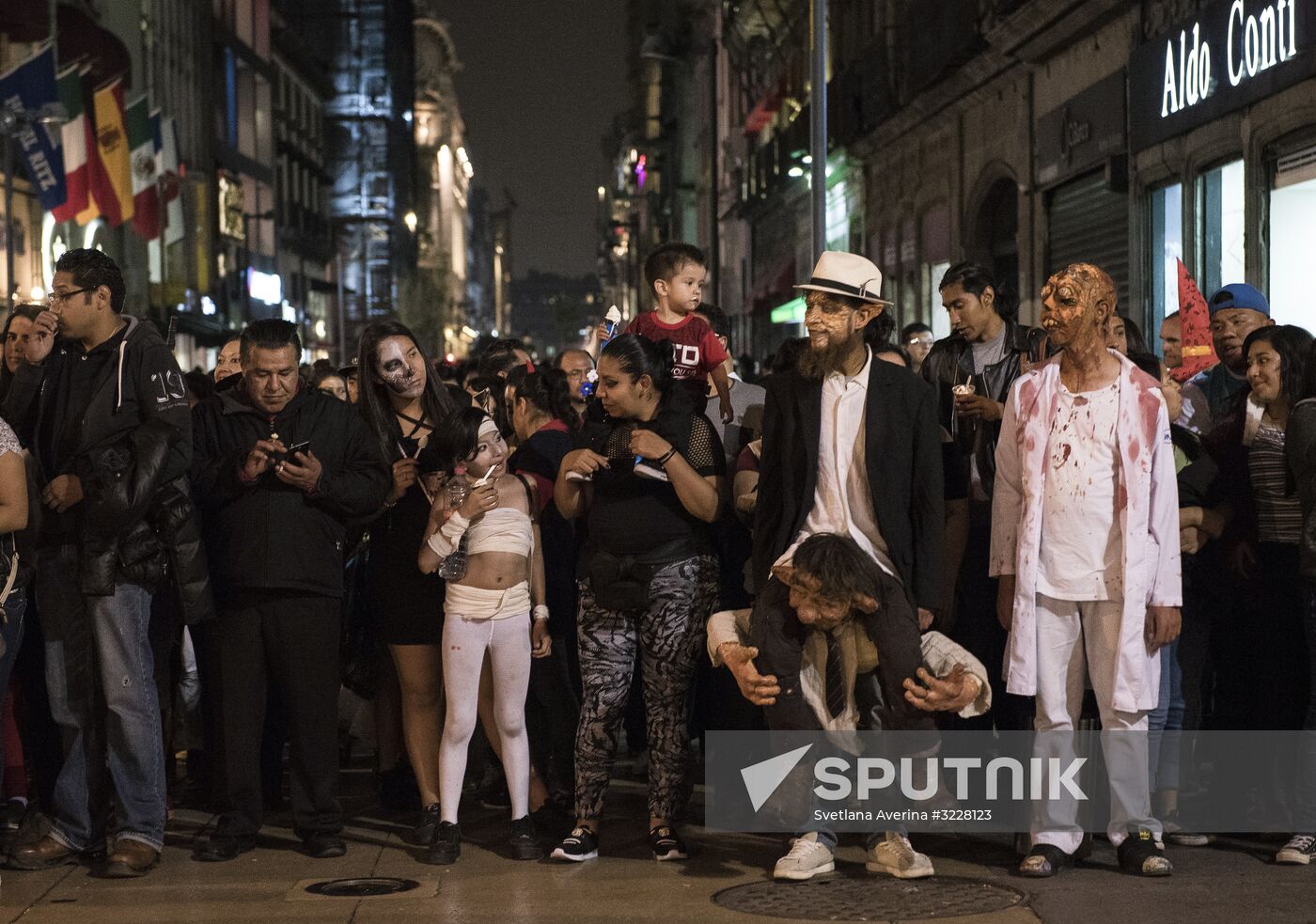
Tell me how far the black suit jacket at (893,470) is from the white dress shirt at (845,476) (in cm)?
3

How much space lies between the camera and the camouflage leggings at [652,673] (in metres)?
7.41

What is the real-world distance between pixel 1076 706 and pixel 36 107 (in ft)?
103

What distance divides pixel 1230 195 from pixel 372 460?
31.2ft

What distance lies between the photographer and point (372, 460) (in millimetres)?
7715

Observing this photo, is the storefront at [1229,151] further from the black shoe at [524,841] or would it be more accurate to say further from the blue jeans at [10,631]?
the blue jeans at [10,631]

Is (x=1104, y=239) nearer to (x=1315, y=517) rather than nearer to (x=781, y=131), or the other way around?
(x=1315, y=517)

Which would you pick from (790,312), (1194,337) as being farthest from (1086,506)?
(790,312)

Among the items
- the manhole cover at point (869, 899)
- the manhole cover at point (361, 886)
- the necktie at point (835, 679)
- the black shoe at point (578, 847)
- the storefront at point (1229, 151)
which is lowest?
the manhole cover at point (361, 886)

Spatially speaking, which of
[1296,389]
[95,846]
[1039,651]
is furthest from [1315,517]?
[95,846]

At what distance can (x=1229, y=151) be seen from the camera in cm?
1474

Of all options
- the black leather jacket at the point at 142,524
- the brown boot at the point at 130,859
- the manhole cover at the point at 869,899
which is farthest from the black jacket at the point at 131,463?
the manhole cover at the point at 869,899

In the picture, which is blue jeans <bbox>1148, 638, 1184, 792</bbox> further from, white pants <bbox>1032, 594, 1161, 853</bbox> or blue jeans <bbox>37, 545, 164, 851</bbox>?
blue jeans <bbox>37, 545, 164, 851</bbox>

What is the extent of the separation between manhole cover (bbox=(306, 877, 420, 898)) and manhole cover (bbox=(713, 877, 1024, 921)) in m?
1.21

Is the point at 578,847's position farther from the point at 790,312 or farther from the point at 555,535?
the point at 790,312
